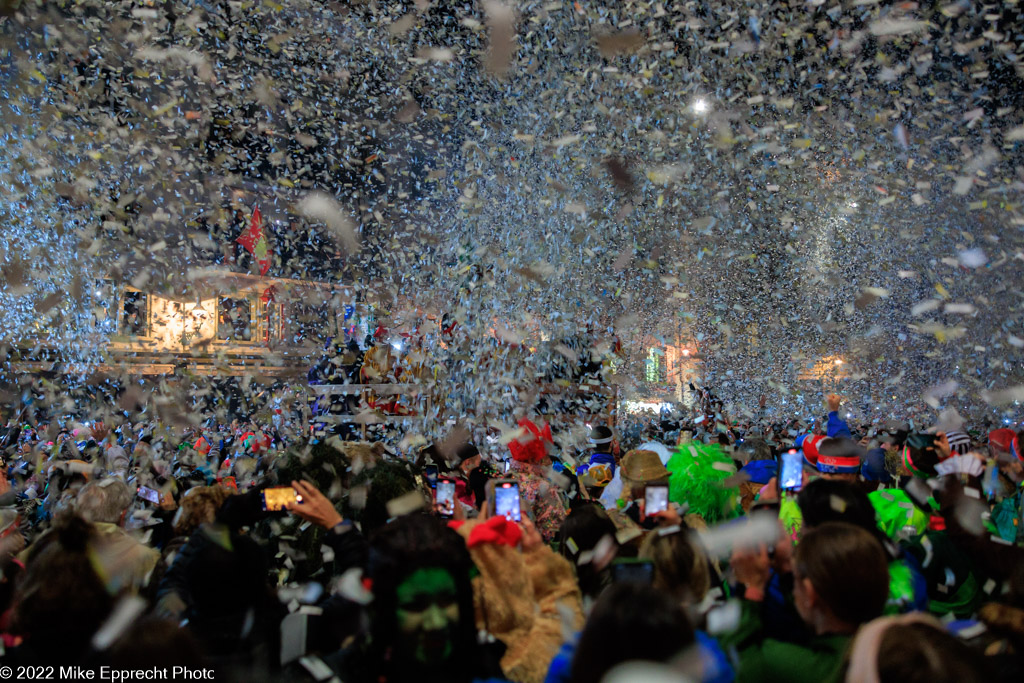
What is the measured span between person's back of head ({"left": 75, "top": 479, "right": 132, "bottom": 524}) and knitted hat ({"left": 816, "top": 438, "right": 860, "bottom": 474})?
158 inches

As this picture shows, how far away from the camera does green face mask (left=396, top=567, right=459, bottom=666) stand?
A: 1.69m

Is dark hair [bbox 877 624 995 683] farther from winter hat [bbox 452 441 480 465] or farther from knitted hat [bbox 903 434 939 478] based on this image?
winter hat [bbox 452 441 480 465]

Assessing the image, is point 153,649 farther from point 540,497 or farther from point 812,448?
point 812,448

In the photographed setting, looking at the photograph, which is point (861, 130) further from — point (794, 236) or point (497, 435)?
point (497, 435)

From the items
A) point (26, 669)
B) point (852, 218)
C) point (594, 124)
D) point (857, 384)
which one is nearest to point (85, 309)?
point (594, 124)

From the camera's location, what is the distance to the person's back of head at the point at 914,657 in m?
1.15

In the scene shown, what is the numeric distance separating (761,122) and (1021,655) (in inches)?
784

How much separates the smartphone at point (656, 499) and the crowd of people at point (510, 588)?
1 centimetres

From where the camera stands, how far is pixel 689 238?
73.0 ft

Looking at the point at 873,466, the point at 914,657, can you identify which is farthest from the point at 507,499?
the point at 873,466

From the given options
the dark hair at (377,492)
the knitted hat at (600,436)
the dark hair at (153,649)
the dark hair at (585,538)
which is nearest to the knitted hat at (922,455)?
the knitted hat at (600,436)

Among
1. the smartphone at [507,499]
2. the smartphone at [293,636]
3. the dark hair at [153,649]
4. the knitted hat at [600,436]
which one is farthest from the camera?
the knitted hat at [600,436]

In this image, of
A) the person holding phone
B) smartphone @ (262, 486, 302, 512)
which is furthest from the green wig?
smartphone @ (262, 486, 302, 512)

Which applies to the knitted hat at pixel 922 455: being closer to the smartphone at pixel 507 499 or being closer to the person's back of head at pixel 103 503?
the smartphone at pixel 507 499
